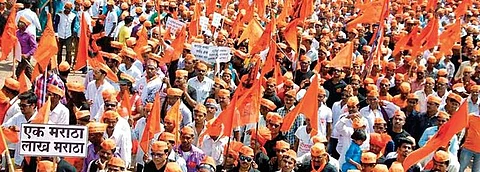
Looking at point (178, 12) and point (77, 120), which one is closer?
point (77, 120)

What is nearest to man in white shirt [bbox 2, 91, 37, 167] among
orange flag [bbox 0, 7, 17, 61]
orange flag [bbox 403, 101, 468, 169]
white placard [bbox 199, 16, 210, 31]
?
orange flag [bbox 0, 7, 17, 61]

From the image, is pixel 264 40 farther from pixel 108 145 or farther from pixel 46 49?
pixel 108 145

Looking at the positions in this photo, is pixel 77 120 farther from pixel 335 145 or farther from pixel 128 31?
pixel 128 31

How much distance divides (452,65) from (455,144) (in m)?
5.21

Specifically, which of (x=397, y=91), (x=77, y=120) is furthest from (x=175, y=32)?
(x=77, y=120)

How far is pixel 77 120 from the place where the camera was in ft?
29.3

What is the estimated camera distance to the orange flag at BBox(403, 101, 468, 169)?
8.34 meters

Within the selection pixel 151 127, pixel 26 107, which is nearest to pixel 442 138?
pixel 151 127

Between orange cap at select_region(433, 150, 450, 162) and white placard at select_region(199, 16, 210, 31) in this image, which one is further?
white placard at select_region(199, 16, 210, 31)

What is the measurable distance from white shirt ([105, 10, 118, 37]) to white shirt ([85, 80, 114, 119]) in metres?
6.02

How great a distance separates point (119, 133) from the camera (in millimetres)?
8617

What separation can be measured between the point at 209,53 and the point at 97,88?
A: 77.1 inches

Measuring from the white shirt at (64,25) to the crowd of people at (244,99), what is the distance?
20mm

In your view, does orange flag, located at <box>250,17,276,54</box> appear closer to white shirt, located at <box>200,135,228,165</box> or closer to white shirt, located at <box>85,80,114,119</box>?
white shirt, located at <box>85,80,114,119</box>
